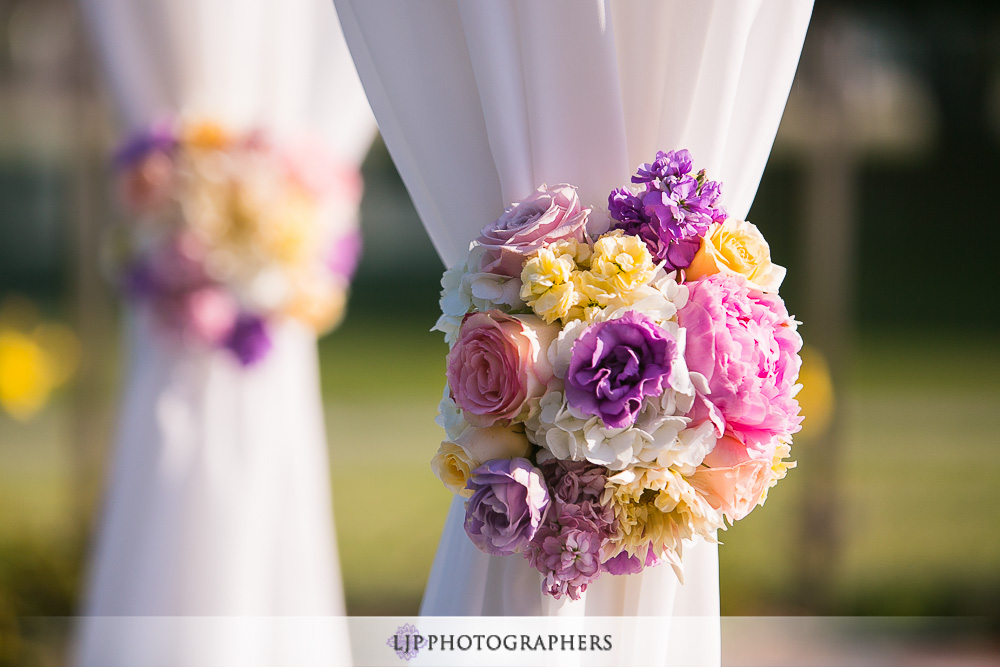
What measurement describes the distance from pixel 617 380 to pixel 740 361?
12 centimetres

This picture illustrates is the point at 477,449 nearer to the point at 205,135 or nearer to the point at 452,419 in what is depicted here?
the point at 452,419

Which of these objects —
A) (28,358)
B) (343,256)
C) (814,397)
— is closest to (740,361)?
(343,256)

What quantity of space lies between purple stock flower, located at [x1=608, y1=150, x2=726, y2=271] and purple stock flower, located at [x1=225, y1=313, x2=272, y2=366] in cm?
105

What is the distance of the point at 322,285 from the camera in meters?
1.78

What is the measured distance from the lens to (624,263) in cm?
73

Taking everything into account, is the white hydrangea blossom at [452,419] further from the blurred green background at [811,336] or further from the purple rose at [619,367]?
the blurred green background at [811,336]

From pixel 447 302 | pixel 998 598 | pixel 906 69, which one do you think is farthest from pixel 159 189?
pixel 906 69

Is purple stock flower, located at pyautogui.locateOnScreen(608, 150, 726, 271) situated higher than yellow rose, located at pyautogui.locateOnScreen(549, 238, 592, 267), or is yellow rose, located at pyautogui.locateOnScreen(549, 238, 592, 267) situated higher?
purple stock flower, located at pyautogui.locateOnScreen(608, 150, 726, 271)

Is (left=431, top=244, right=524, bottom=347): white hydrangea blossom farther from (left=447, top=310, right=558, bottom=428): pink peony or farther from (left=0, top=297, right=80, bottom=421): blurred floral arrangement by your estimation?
(left=0, top=297, right=80, bottom=421): blurred floral arrangement

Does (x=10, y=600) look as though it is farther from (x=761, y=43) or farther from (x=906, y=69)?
(x=906, y=69)

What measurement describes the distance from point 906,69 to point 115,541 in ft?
16.0

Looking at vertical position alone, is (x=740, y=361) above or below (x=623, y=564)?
above

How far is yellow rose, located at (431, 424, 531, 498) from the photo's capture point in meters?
0.76

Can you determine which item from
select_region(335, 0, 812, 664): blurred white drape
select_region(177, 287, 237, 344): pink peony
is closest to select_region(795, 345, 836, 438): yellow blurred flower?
select_region(177, 287, 237, 344): pink peony
